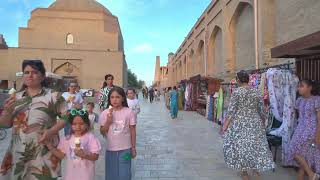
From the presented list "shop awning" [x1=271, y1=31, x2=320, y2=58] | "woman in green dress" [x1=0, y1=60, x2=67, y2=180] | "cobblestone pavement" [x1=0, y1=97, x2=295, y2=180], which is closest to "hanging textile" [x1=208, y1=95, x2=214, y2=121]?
"cobblestone pavement" [x1=0, y1=97, x2=295, y2=180]

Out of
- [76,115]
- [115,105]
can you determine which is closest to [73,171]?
[76,115]

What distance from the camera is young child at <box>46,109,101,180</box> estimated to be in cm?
364

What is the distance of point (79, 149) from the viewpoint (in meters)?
3.60

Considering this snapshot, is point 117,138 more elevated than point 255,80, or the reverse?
point 255,80

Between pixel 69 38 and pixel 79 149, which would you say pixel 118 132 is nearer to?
pixel 79 149

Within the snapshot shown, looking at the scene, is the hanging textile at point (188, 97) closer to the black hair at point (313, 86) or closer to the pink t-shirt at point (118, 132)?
the black hair at point (313, 86)

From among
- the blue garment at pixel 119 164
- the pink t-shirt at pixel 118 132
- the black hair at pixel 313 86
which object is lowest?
the blue garment at pixel 119 164

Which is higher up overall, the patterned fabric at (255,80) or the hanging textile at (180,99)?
the patterned fabric at (255,80)

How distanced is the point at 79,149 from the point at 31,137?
49 centimetres

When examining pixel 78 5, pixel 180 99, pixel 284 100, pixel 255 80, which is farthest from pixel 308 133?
pixel 78 5

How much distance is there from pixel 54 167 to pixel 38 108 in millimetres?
560

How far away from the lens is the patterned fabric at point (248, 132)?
5570 millimetres

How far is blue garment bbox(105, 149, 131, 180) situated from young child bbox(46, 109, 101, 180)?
1.67 ft

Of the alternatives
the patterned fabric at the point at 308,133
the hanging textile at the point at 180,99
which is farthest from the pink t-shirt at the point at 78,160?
the hanging textile at the point at 180,99
